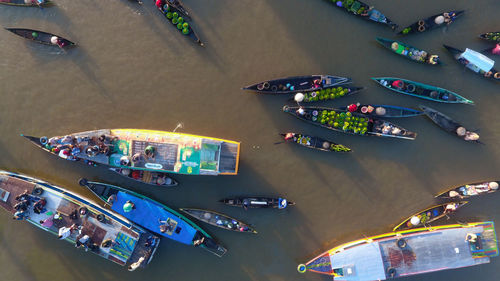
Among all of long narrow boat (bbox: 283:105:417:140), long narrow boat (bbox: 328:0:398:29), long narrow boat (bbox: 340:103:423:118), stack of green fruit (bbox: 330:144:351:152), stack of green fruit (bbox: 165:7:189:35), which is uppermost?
long narrow boat (bbox: 328:0:398:29)

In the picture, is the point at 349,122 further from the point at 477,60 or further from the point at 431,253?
the point at 431,253

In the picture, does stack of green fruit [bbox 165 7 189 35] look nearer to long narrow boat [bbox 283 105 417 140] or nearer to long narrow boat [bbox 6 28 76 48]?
long narrow boat [bbox 6 28 76 48]

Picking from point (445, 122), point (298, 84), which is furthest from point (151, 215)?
point (445, 122)

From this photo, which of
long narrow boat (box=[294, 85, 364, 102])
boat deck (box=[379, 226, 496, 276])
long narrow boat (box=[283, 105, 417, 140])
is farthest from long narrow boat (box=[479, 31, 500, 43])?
boat deck (box=[379, 226, 496, 276])

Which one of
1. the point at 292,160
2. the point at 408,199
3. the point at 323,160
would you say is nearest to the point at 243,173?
the point at 292,160

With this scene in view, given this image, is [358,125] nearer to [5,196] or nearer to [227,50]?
[227,50]
